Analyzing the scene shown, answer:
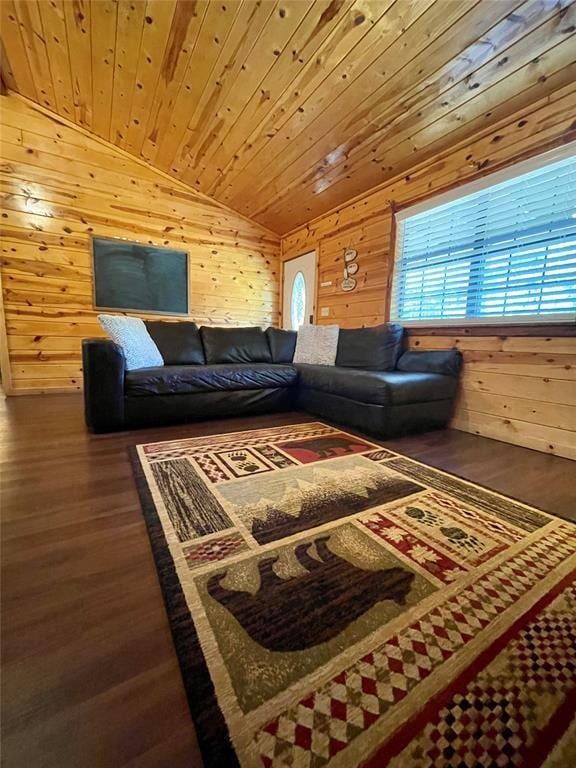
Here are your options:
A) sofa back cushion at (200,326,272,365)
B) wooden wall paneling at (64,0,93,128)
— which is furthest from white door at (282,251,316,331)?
wooden wall paneling at (64,0,93,128)

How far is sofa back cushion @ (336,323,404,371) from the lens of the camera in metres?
2.83

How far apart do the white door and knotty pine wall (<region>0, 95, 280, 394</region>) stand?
1.33 meters

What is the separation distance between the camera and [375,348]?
2.88 metres

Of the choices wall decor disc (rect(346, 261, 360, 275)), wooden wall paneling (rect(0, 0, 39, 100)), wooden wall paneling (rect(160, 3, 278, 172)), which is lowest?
wall decor disc (rect(346, 261, 360, 275))

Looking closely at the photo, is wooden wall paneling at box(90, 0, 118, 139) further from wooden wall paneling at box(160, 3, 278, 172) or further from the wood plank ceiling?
wooden wall paneling at box(160, 3, 278, 172)

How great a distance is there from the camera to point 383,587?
890 millimetres

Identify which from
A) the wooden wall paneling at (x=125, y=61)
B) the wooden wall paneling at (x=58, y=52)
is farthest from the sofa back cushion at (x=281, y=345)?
the wooden wall paneling at (x=58, y=52)

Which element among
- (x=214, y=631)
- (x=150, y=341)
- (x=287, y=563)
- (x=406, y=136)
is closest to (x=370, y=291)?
(x=406, y=136)

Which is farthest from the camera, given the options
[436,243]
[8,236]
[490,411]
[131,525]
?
[8,236]

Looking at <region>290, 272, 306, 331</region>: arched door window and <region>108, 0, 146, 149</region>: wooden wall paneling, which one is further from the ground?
<region>108, 0, 146, 149</region>: wooden wall paneling

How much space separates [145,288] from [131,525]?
131 inches

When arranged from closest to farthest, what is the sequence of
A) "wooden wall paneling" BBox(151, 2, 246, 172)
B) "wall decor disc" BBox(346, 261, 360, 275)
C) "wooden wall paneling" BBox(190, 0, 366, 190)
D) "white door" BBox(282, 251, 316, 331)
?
"wooden wall paneling" BBox(190, 0, 366, 190), "wooden wall paneling" BBox(151, 2, 246, 172), "wall decor disc" BBox(346, 261, 360, 275), "white door" BBox(282, 251, 316, 331)

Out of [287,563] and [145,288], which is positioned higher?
[145,288]

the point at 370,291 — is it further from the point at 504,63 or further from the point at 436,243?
the point at 504,63
